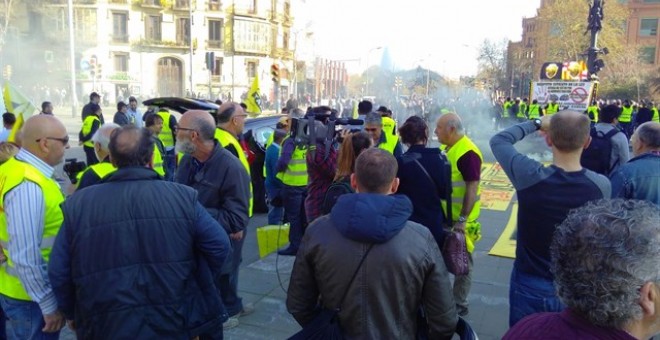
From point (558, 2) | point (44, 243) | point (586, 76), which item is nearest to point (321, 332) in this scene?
point (44, 243)

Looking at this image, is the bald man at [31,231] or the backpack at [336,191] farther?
the backpack at [336,191]

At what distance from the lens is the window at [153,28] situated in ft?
170

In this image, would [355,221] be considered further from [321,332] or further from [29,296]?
[29,296]

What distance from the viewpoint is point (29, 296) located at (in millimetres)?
2918

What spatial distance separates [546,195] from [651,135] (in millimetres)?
1913

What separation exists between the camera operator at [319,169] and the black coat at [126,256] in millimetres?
2625

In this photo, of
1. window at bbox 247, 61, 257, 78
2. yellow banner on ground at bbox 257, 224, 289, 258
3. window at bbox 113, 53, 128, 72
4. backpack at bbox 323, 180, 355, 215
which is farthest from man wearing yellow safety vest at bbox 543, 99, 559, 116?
window at bbox 113, 53, 128, 72

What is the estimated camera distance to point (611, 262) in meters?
1.35

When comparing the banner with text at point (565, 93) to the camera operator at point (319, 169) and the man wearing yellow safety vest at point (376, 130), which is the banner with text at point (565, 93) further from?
the camera operator at point (319, 169)

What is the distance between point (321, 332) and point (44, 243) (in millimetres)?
1643

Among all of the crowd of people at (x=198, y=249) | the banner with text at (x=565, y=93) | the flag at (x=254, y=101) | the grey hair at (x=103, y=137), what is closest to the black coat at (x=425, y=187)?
the crowd of people at (x=198, y=249)

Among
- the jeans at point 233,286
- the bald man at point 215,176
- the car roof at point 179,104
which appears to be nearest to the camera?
the bald man at point 215,176

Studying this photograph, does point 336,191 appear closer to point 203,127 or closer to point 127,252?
point 203,127

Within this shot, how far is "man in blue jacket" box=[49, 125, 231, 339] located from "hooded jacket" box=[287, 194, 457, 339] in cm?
65
